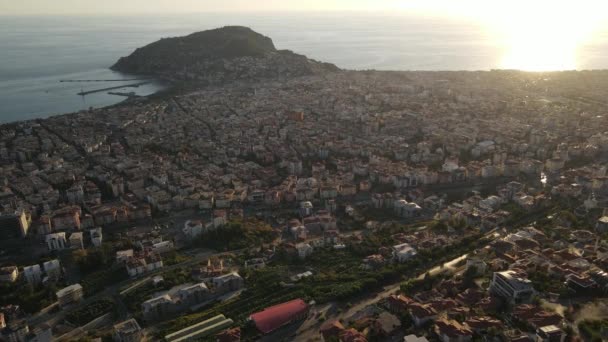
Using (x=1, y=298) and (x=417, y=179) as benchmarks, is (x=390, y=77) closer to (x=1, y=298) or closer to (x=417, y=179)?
(x=417, y=179)

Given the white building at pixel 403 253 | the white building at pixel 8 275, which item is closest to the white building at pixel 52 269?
the white building at pixel 8 275

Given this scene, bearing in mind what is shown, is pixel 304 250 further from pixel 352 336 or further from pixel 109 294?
pixel 109 294

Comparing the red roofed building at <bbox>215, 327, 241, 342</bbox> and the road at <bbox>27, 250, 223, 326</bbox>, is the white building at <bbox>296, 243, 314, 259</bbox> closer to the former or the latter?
the road at <bbox>27, 250, 223, 326</bbox>

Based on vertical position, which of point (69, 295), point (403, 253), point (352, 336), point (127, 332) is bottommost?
point (69, 295)

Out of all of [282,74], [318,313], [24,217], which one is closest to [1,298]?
[24,217]

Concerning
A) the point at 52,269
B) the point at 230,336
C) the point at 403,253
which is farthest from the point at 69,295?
Answer: the point at 403,253

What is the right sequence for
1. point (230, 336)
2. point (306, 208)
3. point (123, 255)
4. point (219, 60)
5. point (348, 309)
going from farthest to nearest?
point (219, 60) → point (306, 208) → point (123, 255) → point (348, 309) → point (230, 336)
